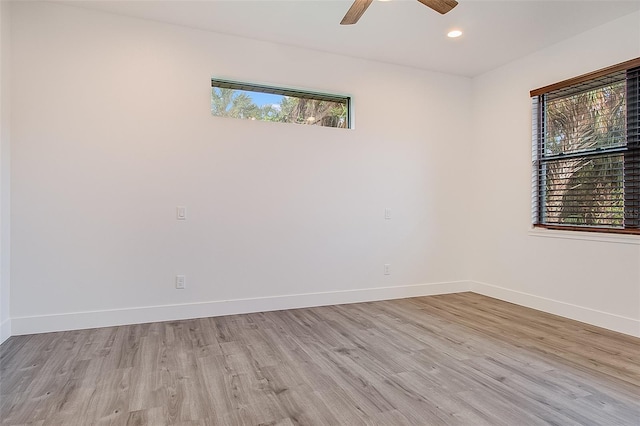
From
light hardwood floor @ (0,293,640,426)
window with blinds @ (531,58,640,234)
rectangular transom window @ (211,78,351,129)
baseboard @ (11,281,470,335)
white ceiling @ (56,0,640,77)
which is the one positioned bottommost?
light hardwood floor @ (0,293,640,426)

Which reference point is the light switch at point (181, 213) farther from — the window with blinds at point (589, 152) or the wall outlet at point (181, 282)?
the window with blinds at point (589, 152)

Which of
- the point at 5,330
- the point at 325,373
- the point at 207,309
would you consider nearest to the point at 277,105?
the point at 207,309

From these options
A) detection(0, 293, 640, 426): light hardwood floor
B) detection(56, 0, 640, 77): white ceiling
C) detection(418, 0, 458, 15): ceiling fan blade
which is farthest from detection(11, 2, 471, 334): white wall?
detection(418, 0, 458, 15): ceiling fan blade

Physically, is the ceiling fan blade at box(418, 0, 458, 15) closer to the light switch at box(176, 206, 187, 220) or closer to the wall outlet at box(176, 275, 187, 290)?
the light switch at box(176, 206, 187, 220)

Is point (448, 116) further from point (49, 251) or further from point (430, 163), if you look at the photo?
point (49, 251)

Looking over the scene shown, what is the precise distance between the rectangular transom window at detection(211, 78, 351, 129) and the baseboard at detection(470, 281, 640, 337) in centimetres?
272

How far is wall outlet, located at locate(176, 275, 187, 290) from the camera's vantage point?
3.46 metres

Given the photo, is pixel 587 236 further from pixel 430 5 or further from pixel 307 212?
pixel 307 212

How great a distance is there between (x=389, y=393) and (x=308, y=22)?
3144mm

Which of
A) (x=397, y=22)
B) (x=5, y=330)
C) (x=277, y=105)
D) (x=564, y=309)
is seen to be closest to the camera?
(x=5, y=330)

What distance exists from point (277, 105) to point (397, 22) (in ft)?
Answer: 4.76

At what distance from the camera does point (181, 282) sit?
11.4 feet

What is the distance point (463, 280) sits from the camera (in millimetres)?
4785

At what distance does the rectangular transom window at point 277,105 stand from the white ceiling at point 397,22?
51cm
